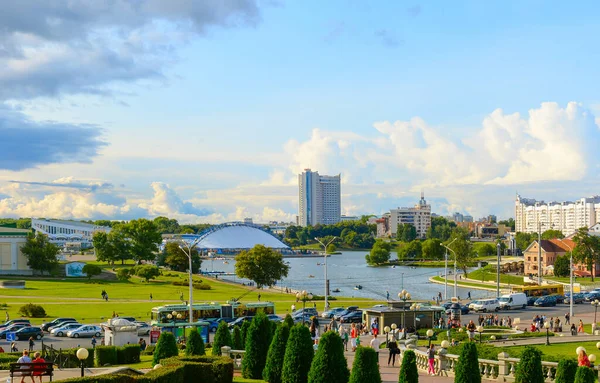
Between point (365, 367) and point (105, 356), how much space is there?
700 inches

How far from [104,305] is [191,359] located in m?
46.0

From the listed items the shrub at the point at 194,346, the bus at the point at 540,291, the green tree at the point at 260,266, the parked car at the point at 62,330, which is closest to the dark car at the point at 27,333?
the parked car at the point at 62,330

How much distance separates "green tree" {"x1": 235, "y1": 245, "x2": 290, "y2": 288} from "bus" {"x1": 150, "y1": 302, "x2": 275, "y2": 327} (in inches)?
1265

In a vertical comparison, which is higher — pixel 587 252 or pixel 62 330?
pixel 587 252

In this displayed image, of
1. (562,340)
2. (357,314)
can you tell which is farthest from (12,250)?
(562,340)

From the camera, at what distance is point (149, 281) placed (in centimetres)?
10350

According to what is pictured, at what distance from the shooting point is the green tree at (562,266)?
417 ft

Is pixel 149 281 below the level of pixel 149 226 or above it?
below

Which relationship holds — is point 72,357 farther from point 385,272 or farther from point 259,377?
point 385,272

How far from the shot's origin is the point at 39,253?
4252 inches

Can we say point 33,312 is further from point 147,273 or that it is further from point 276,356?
point 276,356

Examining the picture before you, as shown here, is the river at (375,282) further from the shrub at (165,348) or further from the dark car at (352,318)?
the shrub at (165,348)

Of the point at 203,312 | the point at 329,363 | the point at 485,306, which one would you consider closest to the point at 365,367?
the point at 329,363

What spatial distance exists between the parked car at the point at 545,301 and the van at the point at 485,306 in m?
6.86
